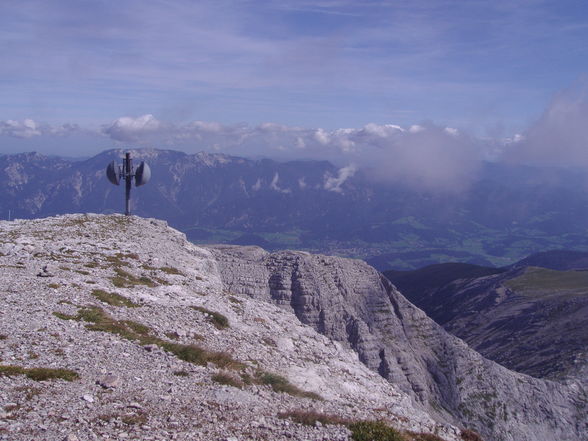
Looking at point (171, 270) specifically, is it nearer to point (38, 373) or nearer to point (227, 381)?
point (227, 381)

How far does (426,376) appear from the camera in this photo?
66.4 meters

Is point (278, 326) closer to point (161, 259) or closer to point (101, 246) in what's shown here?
point (161, 259)

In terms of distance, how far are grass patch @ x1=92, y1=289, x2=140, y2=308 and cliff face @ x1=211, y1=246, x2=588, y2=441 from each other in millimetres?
29058

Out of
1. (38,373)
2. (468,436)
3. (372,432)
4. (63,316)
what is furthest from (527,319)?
(38,373)

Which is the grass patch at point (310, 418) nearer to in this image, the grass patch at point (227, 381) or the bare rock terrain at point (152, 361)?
the bare rock terrain at point (152, 361)

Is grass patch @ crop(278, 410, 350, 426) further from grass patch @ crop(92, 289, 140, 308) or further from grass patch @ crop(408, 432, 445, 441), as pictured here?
grass patch @ crop(92, 289, 140, 308)

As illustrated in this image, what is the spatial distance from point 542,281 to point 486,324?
156 ft

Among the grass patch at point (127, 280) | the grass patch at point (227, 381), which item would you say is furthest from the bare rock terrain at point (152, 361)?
the grass patch at point (127, 280)

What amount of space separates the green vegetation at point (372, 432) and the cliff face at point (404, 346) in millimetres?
39824

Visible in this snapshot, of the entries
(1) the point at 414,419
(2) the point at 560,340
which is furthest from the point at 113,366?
(2) the point at 560,340

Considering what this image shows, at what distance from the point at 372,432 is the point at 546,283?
176m

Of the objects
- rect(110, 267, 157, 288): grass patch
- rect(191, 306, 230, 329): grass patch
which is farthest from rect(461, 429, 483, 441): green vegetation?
rect(110, 267, 157, 288): grass patch

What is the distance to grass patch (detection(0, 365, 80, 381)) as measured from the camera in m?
17.1

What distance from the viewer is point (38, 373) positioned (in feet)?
57.0
